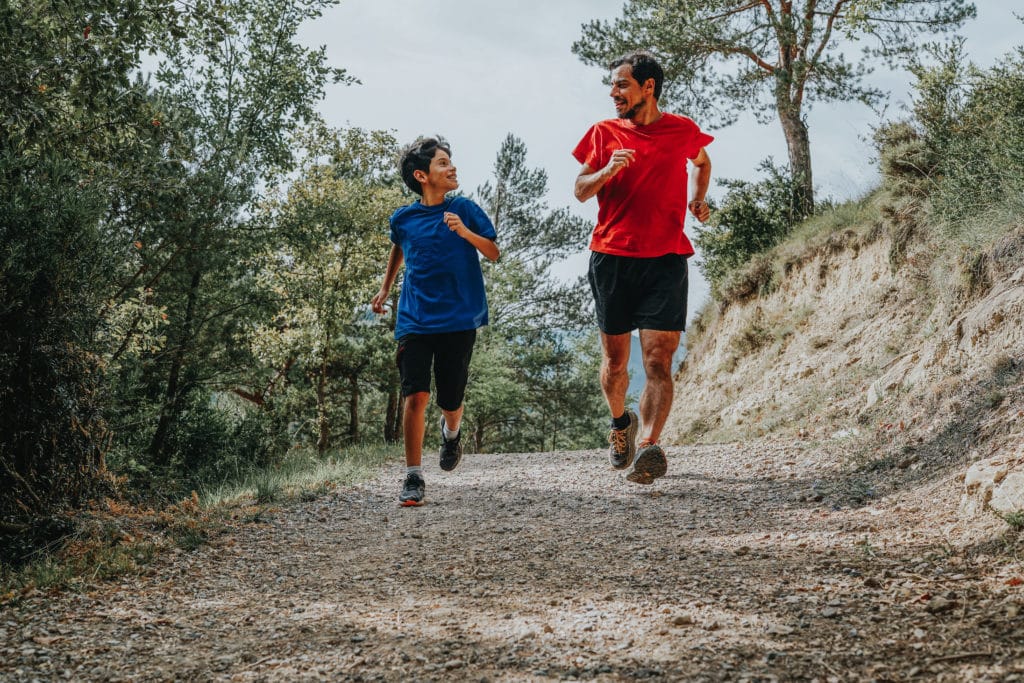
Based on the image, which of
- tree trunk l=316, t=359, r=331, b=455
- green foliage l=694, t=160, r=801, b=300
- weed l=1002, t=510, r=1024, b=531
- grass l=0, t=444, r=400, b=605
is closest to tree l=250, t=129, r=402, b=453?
tree trunk l=316, t=359, r=331, b=455

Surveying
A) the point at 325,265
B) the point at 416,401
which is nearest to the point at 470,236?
the point at 416,401

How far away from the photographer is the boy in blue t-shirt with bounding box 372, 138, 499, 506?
557 cm

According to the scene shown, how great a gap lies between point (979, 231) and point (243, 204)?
38.6 ft

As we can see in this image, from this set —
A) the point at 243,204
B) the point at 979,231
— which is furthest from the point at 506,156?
the point at 979,231

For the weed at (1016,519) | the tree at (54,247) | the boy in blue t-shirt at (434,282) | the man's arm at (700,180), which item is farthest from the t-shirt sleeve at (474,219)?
the weed at (1016,519)

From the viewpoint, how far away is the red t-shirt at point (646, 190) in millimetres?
5281

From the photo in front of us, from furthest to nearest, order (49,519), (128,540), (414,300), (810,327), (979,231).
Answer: (810,327), (979,231), (414,300), (49,519), (128,540)

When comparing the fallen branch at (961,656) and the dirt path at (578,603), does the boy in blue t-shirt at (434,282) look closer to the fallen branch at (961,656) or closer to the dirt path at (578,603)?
the dirt path at (578,603)

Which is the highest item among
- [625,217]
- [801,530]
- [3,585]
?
[625,217]

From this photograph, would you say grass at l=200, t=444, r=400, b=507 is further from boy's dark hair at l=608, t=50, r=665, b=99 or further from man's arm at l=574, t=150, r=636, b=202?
boy's dark hair at l=608, t=50, r=665, b=99

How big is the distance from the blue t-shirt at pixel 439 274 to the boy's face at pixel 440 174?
0.47 feet

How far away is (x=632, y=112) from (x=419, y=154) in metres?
1.52

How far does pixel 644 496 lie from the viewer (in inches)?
223

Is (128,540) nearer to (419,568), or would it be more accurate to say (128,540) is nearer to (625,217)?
(419,568)
